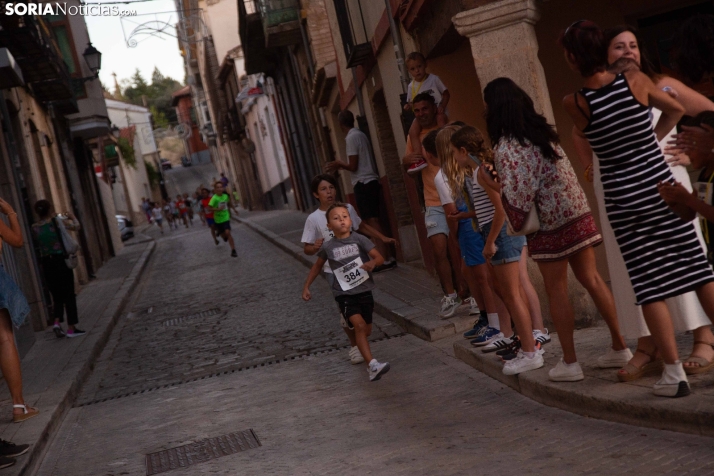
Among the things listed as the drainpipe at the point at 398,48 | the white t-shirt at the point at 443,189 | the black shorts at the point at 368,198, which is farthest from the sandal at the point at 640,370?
the black shorts at the point at 368,198

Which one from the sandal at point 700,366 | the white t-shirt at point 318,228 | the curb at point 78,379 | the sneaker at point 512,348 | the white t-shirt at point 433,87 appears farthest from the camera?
the white t-shirt at point 433,87

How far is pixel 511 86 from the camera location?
5.68m

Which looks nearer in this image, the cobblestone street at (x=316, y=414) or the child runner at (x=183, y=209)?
the cobblestone street at (x=316, y=414)

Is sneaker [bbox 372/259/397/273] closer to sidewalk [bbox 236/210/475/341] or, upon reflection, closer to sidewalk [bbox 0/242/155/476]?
sidewalk [bbox 236/210/475/341]

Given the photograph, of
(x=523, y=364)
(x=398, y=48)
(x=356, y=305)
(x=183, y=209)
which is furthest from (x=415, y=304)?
(x=183, y=209)

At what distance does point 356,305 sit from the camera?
7.75m

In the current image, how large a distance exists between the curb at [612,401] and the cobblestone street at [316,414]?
62 mm

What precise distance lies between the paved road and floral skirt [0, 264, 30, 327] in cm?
99

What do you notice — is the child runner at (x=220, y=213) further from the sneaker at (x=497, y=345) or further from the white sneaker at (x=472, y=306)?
the sneaker at (x=497, y=345)

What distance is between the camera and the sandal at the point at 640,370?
5.29 meters

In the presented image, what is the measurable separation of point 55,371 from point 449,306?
4163 millimetres

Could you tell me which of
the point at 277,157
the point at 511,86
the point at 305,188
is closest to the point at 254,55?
the point at 305,188

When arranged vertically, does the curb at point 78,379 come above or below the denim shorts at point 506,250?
below

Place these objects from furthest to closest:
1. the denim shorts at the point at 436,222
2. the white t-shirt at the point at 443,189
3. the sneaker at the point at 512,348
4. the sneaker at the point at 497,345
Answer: the denim shorts at the point at 436,222
the white t-shirt at the point at 443,189
the sneaker at the point at 497,345
the sneaker at the point at 512,348
